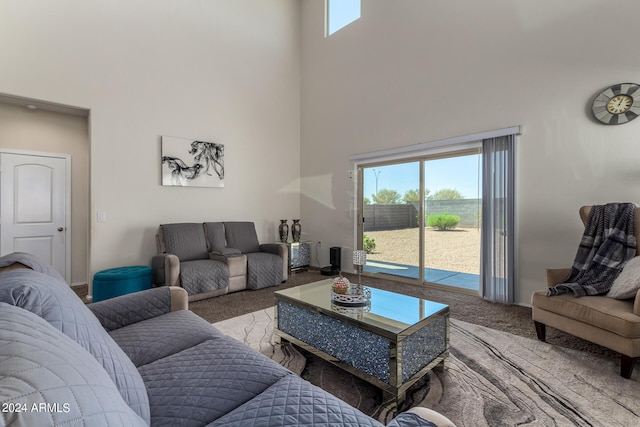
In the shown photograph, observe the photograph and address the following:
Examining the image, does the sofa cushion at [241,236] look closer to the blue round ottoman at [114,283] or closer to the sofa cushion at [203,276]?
the sofa cushion at [203,276]

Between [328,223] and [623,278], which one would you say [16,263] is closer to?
[623,278]

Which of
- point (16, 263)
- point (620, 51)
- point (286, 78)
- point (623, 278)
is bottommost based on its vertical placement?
point (623, 278)

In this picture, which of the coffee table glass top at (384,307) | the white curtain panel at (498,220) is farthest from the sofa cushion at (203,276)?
the white curtain panel at (498,220)

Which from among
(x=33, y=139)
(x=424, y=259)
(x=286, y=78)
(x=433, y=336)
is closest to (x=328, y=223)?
(x=424, y=259)

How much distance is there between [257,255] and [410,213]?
2.35 metres

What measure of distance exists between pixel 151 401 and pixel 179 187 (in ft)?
12.6

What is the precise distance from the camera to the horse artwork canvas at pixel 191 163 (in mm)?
4316

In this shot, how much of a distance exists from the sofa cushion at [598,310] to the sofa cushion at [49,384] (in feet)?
8.62

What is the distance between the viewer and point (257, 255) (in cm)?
435

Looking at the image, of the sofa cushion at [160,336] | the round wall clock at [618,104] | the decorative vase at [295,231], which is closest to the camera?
the sofa cushion at [160,336]

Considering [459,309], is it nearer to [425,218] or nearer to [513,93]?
[425,218]

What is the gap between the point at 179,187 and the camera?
445cm

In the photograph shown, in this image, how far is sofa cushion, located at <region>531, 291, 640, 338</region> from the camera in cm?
187

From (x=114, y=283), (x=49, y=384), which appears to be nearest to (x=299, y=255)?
(x=114, y=283)
